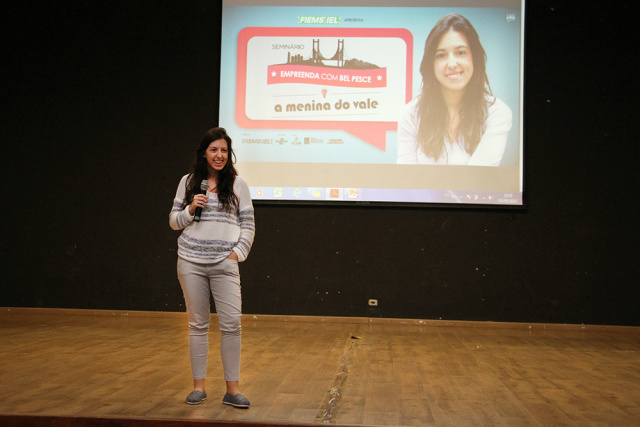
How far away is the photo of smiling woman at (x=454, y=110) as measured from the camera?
5.33 meters

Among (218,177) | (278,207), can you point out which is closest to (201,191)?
(218,177)

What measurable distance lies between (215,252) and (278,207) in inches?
119

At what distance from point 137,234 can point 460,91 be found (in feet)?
10.2

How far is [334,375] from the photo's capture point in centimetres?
322

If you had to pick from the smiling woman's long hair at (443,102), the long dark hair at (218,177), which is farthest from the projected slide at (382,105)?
the long dark hair at (218,177)

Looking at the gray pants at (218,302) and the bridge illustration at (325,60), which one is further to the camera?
the bridge illustration at (325,60)

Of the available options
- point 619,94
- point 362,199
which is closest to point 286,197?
point 362,199

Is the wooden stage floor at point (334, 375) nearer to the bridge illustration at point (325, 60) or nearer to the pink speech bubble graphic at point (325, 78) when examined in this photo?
the pink speech bubble graphic at point (325, 78)

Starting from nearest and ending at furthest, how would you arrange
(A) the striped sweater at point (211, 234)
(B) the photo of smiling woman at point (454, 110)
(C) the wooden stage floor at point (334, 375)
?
(C) the wooden stage floor at point (334, 375) < (A) the striped sweater at point (211, 234) < (B) the photo of smiling woman at point (454, 110)

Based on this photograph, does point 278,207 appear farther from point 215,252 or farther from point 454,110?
point 215,252

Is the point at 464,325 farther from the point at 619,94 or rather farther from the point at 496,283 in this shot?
the point at 619,94

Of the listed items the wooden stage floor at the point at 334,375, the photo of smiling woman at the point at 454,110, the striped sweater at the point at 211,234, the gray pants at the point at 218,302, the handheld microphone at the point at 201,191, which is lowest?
the wooden stage floor at the point at 334,375

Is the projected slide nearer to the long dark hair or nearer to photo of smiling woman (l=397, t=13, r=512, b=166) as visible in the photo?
photo of smiling woman (l=397, t=13, r=512, b=166)

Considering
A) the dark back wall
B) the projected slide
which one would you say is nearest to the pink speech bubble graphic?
the projected slide
